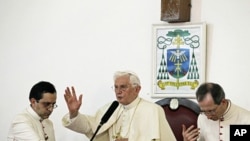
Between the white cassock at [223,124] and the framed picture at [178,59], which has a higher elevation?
the framed picture at [178,59]

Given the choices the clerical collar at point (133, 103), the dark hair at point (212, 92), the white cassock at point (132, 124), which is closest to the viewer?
the dark hair at point (212, 92)

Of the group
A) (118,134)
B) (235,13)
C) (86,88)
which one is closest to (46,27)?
(86,88)

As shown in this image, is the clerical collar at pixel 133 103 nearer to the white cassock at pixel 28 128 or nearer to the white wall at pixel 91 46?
the white wall at pixel 91 46

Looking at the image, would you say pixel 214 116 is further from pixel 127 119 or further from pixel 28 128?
pixel 28 128

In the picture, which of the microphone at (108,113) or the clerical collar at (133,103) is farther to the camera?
the clerical collar at (133,103)

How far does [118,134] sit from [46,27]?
1519 millimetres

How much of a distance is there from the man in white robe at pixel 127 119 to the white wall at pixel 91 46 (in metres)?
0.41

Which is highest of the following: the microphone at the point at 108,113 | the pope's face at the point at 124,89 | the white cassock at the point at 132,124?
the pope's face at the point at 124,89

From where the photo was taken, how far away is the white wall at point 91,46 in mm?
4211

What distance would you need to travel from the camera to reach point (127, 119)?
4188 mm

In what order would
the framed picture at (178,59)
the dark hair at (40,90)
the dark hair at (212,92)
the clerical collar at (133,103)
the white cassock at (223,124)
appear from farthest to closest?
1. the framed picture at (178,59)
2. the clerical collar at (133,103)
3. the dark hair at (40,90)
4. the white cassock at (223,124)
5. the dark hair at (212,92)

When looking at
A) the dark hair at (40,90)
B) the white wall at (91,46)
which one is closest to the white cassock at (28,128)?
the dark hair at (40,90)

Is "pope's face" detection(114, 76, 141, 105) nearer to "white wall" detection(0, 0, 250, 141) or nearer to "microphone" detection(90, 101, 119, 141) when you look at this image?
"microphone" detection(90, 101, 119, 141)

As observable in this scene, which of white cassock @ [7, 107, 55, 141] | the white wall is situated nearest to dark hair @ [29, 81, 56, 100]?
white cassock @ [7, 107, 55, 141]
